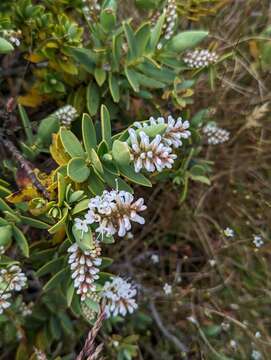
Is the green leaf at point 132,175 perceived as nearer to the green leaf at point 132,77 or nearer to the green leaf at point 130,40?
the green leaf at point 132,77

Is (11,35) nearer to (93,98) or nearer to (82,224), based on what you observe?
(93,98)

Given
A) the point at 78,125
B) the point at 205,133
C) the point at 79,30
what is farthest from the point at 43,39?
the point at 205,133

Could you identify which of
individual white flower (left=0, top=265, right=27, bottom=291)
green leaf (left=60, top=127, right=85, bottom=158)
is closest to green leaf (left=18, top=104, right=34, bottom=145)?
green leaf (left=60, top=127, right=85, bottom=158)

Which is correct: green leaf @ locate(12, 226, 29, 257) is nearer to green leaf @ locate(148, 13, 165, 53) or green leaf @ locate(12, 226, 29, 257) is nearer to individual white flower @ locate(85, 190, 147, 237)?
individual white flower @ locate(85, 190, 147, 237)

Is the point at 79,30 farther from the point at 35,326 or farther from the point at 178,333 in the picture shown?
the point at 178,333

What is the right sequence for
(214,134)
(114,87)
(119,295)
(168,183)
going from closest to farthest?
(119,295) < (114,87) < (214,134) < (168,183)

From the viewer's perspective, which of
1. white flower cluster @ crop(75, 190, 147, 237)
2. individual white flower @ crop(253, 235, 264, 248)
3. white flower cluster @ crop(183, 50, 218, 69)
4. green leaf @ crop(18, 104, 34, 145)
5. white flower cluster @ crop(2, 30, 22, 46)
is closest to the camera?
white flower cluster @ crop(75, 190, 147, 237)

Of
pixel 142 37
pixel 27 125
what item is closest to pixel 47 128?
pixel 27 125
